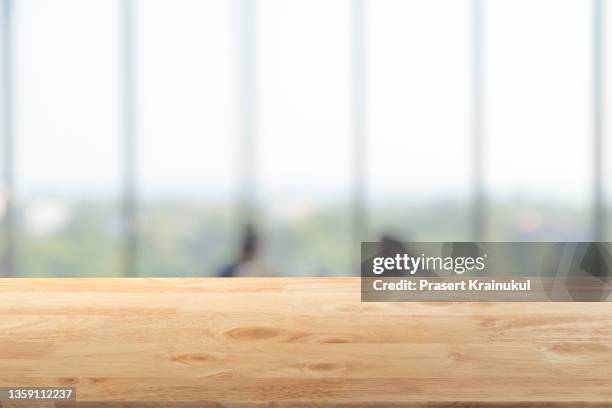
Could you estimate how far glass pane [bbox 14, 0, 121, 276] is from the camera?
3.68m

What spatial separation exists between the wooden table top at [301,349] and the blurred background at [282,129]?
5.91 feet

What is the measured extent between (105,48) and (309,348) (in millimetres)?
2812

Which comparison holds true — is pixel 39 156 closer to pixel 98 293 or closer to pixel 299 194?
pixel 299 194

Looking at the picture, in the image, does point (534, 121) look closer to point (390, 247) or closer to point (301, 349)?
point (390, 247)

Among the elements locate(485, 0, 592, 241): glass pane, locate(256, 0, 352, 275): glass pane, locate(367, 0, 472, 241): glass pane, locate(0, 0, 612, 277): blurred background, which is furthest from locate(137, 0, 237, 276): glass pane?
locate(485, 0, 592, 241): glass pane

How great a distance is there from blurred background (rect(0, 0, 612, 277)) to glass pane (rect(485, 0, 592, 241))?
0.04ft

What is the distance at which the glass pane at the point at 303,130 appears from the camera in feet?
12.0

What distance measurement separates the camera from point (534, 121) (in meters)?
3.69

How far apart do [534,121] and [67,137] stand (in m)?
2.99

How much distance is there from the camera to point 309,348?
167cm
